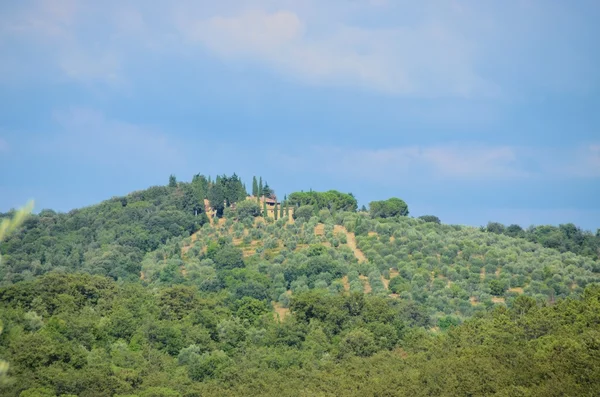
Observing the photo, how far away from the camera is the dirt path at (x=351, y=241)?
115 metres

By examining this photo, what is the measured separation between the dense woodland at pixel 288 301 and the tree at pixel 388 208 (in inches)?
13.9

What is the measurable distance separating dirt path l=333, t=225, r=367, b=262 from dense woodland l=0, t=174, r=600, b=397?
0.40 meters

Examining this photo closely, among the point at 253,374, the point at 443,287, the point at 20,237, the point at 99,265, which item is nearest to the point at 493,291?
the point at 443,287

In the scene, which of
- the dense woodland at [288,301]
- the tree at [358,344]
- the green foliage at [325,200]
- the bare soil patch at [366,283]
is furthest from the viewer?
the green foliage at [325,200]

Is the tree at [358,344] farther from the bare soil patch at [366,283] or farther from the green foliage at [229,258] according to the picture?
the green foliage at [229,258]

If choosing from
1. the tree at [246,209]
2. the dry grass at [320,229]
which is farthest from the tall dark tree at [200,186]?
the dry grass at [320,229]

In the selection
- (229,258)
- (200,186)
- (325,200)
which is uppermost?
(200,186)

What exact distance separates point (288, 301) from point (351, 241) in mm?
24045

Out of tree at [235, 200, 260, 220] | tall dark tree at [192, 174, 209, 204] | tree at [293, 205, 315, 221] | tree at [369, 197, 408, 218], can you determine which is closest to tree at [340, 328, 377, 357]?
tree at [293, 205, 315, 221]

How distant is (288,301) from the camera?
10012 centimetres

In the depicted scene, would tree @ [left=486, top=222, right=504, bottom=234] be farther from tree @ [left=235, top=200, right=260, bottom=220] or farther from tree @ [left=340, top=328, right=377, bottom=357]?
tree @ [left=340, top=328, right=377, bottom=357]

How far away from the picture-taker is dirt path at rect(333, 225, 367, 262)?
115450 millimetres

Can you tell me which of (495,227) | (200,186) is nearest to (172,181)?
(200,186)

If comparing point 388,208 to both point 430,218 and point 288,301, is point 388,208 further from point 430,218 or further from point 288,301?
point 288,301
